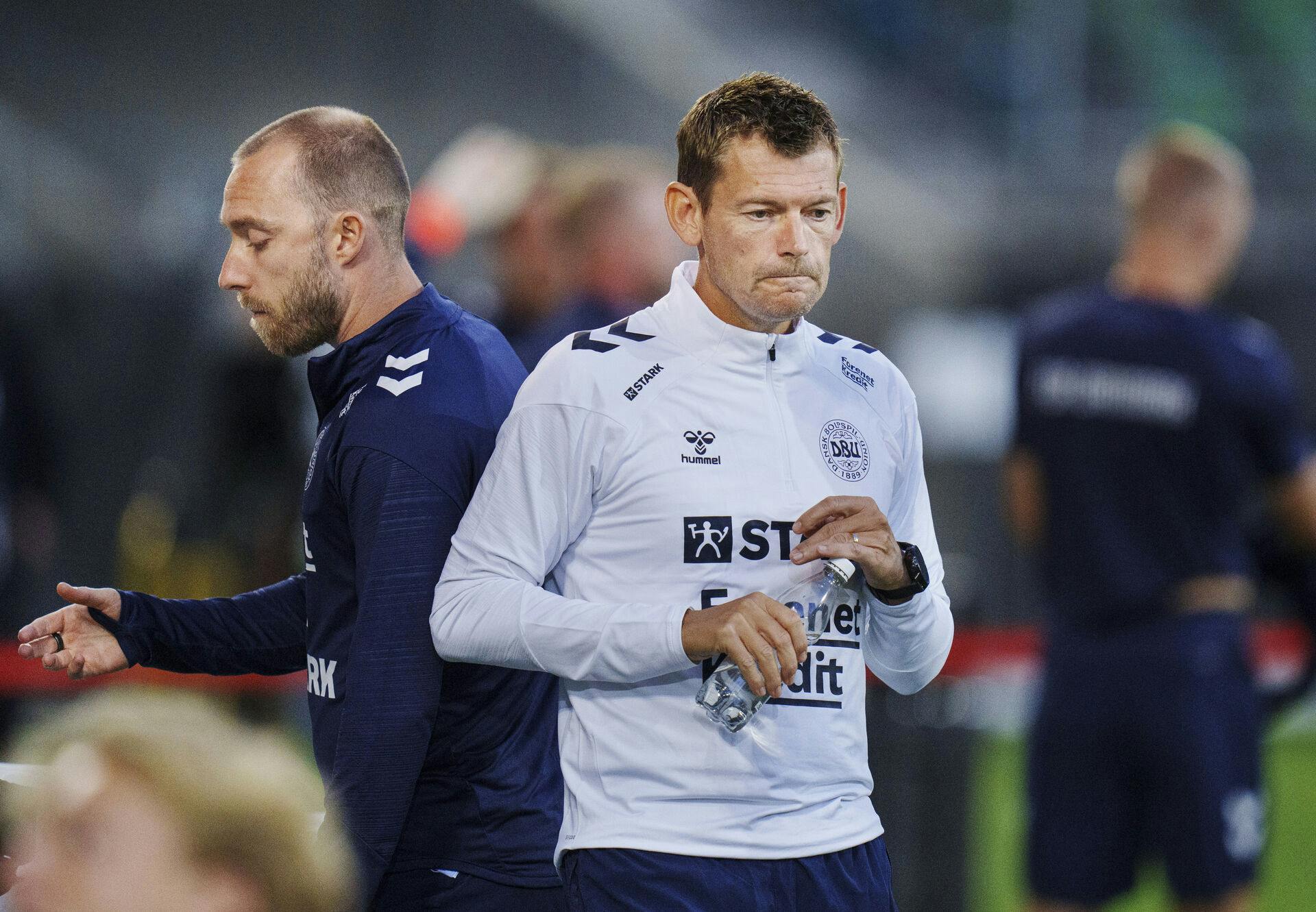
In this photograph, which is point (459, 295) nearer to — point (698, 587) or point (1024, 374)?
point (1024, 374)

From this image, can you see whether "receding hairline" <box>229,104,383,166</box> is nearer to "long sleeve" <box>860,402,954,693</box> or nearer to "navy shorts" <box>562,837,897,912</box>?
"long sleeve" <box>860,402,954,693</box>

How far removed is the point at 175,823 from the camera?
1224mm

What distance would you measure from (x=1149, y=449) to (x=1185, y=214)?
757 mm

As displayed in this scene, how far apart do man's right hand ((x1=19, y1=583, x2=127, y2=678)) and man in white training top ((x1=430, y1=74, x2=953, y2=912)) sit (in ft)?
2.11

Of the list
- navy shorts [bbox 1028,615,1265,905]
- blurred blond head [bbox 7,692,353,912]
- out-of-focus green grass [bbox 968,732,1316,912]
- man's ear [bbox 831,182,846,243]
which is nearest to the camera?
blurred blond head [bbox 7,692,353,912]

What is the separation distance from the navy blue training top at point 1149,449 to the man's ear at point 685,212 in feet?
8.80

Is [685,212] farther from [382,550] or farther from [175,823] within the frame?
[175,823]

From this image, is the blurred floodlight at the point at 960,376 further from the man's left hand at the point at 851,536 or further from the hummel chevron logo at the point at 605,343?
the man's left hand at the point at 851,536

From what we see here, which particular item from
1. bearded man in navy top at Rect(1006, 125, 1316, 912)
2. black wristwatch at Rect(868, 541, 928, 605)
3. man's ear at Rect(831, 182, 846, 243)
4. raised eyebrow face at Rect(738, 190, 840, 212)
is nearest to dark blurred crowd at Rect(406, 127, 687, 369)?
bearded man in navy top at Rect(1006, 125, 1316, 912)

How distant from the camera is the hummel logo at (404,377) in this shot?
2.62 metres

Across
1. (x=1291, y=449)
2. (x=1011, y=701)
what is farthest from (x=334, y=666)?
(x=1011, y=701)

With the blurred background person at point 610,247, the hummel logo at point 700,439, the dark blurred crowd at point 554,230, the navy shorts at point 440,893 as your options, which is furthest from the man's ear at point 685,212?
the blurred background person at point 610,247

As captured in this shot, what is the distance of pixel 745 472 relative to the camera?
2566mm

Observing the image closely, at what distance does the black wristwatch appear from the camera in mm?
2484
